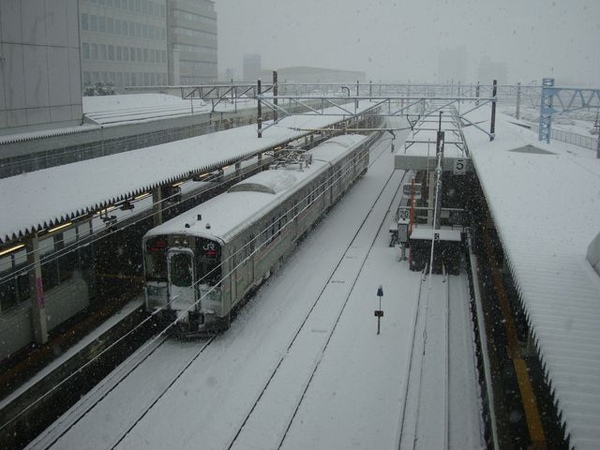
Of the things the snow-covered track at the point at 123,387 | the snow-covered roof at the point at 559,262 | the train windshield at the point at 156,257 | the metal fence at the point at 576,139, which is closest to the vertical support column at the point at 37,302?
the snow-covered track at the point at 123,387

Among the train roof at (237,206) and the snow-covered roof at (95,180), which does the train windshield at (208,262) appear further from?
the snow-covered roof at (95,180)

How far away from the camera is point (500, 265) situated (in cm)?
1348

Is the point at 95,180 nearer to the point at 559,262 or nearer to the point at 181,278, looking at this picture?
the point at 181,278

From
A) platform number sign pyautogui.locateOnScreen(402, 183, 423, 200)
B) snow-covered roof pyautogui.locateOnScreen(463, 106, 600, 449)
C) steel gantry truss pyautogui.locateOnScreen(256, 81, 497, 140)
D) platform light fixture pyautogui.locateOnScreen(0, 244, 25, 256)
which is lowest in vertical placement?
platform number sign pyautogui.locateOnScreen(402, 183, 423, 200)

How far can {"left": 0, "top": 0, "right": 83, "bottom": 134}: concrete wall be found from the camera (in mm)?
17109

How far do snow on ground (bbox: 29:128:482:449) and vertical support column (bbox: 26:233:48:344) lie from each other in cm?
160

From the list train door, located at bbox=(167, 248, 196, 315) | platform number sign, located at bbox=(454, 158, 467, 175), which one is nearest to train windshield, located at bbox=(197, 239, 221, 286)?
train door, located at bbox=(167, 248, 196, 315)

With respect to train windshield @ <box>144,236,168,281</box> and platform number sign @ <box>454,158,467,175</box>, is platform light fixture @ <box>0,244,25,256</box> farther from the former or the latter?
platform number sign @ <box>454,158,467,175</box>

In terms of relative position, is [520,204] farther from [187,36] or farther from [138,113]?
[187,36]

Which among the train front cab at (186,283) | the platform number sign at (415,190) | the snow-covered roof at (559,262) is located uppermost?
the snow-covered roof at (559,262)

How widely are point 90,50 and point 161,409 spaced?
34.9 m

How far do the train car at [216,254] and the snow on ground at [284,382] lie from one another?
0.64 meters

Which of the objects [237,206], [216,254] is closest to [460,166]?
[237,206]

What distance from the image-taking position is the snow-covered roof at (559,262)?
4.71 m
